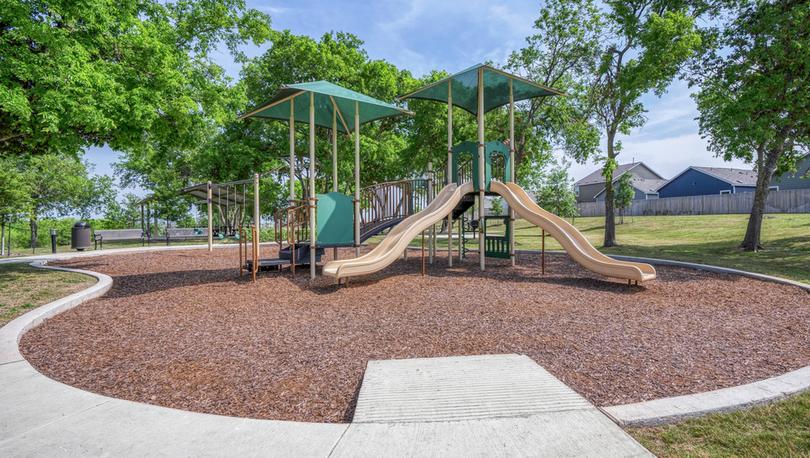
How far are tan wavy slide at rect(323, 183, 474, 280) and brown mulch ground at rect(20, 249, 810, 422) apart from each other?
41 cm

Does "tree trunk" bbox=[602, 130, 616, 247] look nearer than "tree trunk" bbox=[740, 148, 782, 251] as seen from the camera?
No

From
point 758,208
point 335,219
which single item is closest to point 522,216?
point 335,219

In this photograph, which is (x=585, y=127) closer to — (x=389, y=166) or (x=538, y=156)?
(x=538, y=156)

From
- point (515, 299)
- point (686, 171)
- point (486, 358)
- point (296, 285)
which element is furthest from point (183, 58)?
point (686, 171)

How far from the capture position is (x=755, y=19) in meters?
12.9

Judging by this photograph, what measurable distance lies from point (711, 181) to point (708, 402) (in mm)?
48706

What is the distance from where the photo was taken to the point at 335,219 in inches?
359

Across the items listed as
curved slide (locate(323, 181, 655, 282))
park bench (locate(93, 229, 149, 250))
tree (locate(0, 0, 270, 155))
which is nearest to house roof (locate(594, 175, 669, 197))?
curved slide (locate(323, 181, 655, 282))

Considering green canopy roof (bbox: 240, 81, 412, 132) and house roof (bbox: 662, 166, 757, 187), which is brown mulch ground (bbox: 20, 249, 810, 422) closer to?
green canopy roof (bbox: 240, 81, 412, 132)

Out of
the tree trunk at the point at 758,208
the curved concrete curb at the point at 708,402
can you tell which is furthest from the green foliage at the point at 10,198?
the tree trunk at the point at 758,208

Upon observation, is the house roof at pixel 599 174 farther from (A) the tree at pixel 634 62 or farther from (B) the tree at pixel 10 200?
(B) the tree at pixel 10 200

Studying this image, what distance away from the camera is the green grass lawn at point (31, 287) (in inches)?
234

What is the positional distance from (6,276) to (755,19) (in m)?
22.9

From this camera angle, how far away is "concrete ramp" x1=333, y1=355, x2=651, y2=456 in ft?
7.46
